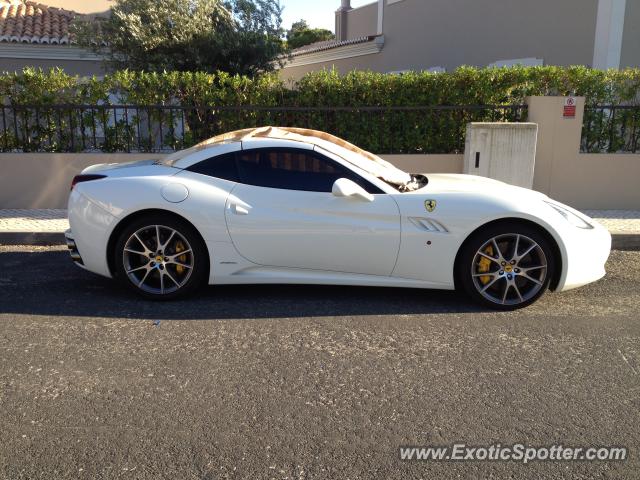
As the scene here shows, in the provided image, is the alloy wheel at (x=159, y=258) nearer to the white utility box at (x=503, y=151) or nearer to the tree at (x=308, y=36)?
the white utility box at (x=503, y=151)

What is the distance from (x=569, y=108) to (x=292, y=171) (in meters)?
5.88

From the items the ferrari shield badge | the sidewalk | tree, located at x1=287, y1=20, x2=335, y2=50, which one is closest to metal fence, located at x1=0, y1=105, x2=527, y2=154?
the sidewalk

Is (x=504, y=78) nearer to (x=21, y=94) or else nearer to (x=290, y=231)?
(x=290, y=231)

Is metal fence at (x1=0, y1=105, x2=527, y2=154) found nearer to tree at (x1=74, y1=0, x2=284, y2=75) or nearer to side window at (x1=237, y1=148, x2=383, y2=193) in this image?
tree at (x1=74, y1=0, x2=284, y2=75)

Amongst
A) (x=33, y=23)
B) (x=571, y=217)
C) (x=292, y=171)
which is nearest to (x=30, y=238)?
(x=292, y=171)

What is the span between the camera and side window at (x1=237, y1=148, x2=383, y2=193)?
15.6 ft

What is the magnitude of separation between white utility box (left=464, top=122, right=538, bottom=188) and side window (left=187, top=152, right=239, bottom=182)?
465 centimetres

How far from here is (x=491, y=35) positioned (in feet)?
49.7

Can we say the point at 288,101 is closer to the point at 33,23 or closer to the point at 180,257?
the point at 180,257

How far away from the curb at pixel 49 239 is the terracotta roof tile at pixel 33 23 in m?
9.72

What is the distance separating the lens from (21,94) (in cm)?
888

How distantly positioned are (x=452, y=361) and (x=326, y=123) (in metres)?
6.11

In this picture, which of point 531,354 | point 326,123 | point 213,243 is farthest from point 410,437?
point 326,123

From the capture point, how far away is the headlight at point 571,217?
187 inches
